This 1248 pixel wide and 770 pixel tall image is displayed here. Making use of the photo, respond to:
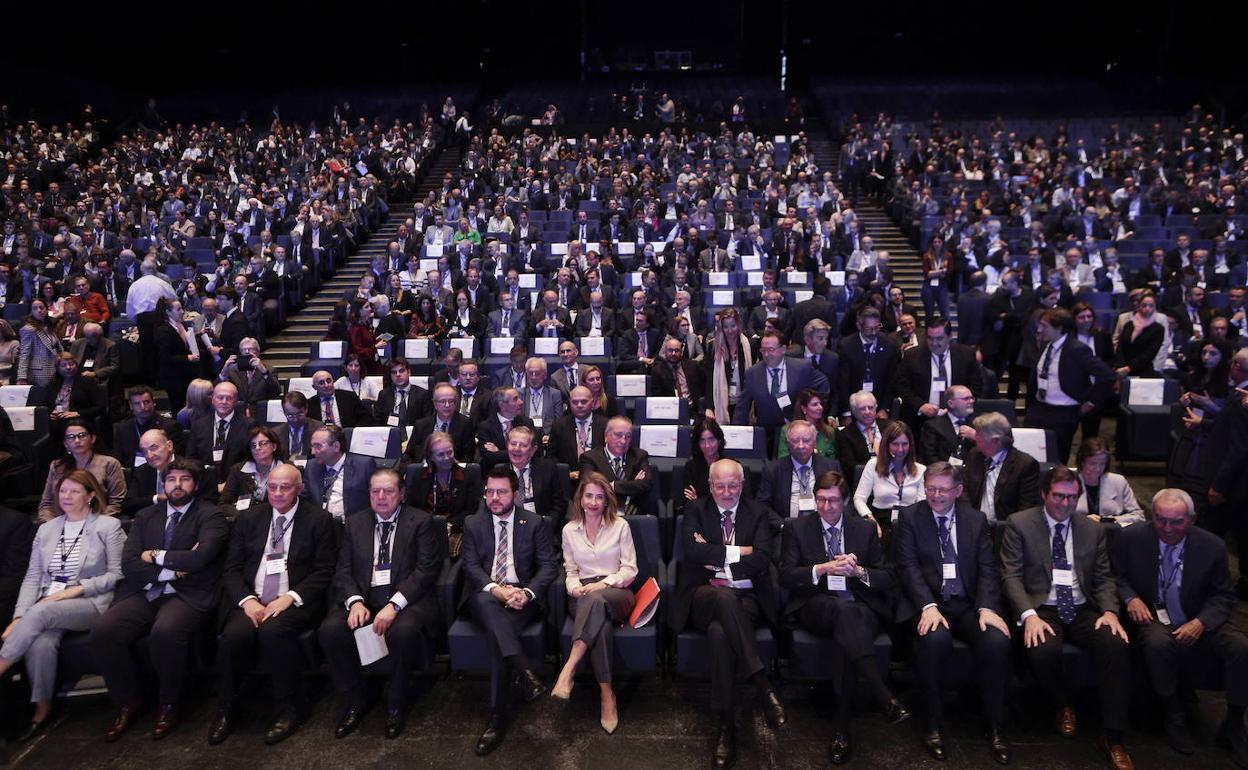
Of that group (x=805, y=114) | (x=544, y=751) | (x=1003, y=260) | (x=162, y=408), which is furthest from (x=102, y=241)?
(x=805, y=114)

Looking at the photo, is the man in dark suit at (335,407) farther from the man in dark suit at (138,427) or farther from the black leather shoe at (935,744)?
the black leather shoe at (935,744)

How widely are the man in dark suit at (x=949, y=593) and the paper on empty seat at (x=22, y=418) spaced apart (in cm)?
619

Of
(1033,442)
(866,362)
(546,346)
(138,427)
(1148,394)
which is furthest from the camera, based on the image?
(546,346)

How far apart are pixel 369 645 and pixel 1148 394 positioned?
5926 millimetres

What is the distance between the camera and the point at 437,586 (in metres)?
3.75

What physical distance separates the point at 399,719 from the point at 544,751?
0.69m

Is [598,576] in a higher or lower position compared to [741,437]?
lower

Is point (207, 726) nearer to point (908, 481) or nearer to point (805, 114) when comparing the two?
point (908, 481)

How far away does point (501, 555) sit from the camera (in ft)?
12.3

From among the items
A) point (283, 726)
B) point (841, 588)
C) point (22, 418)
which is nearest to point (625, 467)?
point (841, 588)

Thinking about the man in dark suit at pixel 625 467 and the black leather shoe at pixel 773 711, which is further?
the man in dark suit at pixel 625 467

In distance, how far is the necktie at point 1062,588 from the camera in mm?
3473

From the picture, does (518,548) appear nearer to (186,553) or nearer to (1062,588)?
(186,553)

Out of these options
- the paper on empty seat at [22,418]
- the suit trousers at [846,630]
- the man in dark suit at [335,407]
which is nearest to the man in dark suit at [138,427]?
the man in dark suit at [335,407]
